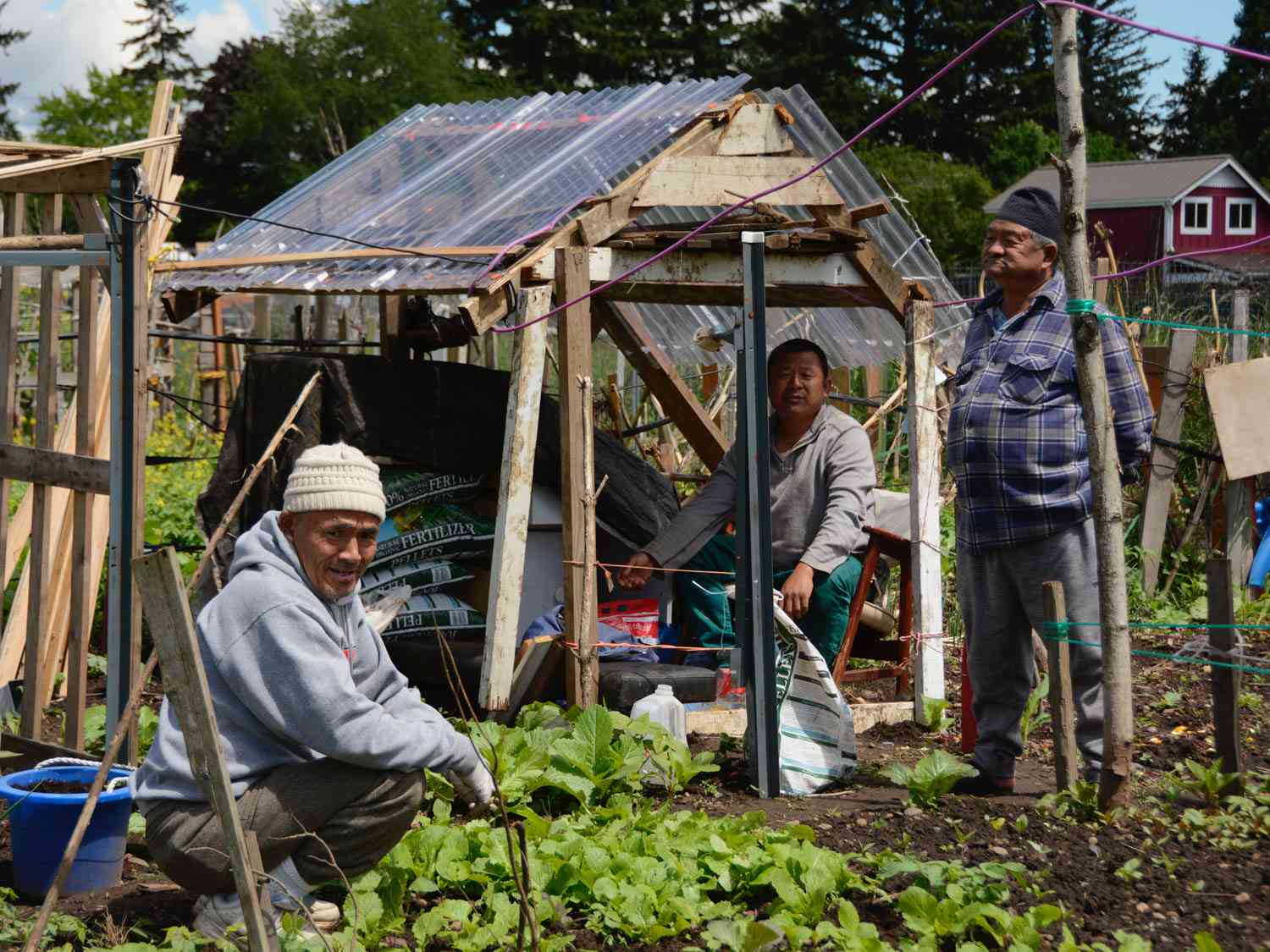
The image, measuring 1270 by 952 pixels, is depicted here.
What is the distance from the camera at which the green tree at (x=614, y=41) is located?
41.5m

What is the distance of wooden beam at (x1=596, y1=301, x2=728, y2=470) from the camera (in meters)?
7.38

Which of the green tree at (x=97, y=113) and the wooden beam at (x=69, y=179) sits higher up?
the green tree at (x=97, y=113)

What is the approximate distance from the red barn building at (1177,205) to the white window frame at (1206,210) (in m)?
0.03

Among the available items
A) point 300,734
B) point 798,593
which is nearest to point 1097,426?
point 798,593

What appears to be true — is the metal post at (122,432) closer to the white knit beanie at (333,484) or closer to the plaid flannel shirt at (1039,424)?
the white knit beanie at (333,484)

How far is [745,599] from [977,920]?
203cm

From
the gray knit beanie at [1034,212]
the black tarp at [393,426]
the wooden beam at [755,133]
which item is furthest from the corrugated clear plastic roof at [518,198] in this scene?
the gray knit beanie at [1034,212]

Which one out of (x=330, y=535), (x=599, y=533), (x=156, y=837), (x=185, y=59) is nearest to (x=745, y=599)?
(x=599, y=533)

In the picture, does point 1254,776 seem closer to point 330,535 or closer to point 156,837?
point 330,535

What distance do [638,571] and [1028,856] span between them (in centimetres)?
251

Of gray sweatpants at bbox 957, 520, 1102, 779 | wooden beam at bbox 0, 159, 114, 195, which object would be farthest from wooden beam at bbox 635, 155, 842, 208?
wooden beam at bbox 0, 159, 114, 195

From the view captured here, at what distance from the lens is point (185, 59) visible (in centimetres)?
6612

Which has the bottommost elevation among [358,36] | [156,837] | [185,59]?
[156,837]

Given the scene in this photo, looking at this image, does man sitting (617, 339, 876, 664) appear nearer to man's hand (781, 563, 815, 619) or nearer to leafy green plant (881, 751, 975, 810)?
A: man's hand (781, 563, 815, 619)
